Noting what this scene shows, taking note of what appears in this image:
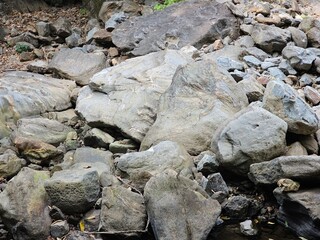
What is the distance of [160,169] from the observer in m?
5.82

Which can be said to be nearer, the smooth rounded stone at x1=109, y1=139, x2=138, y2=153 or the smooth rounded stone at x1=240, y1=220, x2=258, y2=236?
the smooth rounded stone at x1=240, y1=220, x2=258, y2=236

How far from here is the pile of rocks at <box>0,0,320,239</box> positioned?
17.3 ft

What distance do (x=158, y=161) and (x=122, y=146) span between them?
3.56 ft

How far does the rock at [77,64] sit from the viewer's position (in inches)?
352

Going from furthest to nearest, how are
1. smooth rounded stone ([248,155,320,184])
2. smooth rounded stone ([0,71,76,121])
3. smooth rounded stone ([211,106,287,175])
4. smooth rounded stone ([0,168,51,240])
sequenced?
smooth rounded stone ([0,71,76,121]), smooth rounded stone ([211,106,287,175]), smooth rounded stone ([0,168,51,240]), smooth rounded stone ([248,155,320,184])

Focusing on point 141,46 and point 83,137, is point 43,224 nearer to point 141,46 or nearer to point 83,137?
point 83,137

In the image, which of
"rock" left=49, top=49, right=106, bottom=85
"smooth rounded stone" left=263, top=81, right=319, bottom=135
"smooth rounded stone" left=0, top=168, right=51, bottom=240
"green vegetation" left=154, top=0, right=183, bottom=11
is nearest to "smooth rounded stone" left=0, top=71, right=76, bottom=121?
"rock" left=49, top=49, right=106, bottom=85

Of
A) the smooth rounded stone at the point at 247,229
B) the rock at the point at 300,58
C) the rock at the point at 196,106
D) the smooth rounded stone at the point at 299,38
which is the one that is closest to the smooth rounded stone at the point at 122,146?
the rock at the point at 196,106

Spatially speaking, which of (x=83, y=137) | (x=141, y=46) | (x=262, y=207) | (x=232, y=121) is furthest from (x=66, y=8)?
(x=262, y=207)

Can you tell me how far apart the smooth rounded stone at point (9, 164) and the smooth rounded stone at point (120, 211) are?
154 centimetres

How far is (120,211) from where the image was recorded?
527 centimetres

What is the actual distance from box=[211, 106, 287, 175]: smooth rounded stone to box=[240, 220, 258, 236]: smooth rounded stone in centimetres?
69

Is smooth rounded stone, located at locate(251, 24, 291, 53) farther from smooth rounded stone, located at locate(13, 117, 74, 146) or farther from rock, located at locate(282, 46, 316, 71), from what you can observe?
smooth rounded stone, located at locate(13, 117, 74, 146)

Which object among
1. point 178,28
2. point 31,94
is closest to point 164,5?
point 178,28
